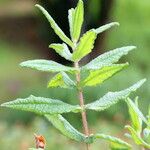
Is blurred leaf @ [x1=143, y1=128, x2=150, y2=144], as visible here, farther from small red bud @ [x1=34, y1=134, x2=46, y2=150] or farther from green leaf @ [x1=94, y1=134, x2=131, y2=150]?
small red bud @ [x1=34, y1=134, x2=46, y2=150]

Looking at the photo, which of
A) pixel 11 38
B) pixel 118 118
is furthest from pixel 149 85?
pixel 11 38

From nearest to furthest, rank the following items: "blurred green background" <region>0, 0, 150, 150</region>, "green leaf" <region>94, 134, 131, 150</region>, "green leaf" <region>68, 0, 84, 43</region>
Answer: "green leaf" <region>94, 134, 131, 150</region>, "green leaf" <region>68, 0, 84, 43</region>, "blurred green background" <region>0, 0, 150, 150</region>

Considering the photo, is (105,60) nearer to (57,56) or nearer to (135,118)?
(135,118)

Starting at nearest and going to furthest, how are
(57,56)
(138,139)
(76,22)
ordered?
(138,139) < (76,22) < (57,56)

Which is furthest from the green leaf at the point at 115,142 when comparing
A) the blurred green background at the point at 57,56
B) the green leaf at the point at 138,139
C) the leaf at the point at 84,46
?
the blurred green background at the point at 57,56

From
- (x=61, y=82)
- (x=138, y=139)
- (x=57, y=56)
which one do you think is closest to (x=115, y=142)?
(x=138, y=139)

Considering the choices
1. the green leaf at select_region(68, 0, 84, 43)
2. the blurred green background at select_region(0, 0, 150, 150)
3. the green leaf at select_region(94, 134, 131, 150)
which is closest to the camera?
the green leaf at select_region(94, 134, 131, 150)

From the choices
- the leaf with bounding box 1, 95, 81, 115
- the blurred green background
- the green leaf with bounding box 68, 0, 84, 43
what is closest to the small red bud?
the leaf with bounding box 1, 95, 81, 115
